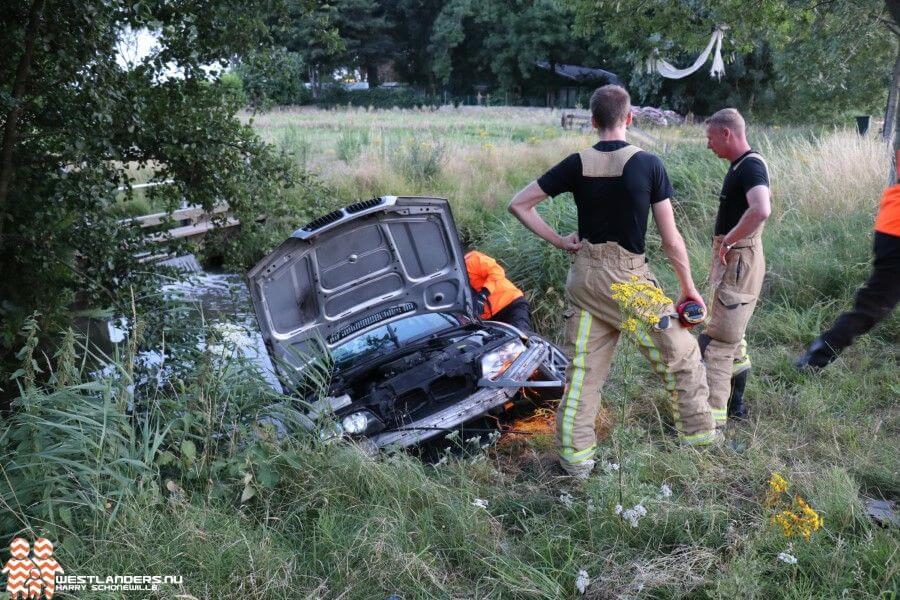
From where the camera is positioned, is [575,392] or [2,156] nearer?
[575,392]

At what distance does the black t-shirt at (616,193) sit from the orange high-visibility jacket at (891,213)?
1.22 meters

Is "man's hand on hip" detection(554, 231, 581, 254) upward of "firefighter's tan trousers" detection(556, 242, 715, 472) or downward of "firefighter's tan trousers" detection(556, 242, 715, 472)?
upward

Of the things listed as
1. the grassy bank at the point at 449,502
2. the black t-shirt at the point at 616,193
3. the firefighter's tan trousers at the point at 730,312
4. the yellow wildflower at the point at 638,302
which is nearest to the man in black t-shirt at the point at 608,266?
the black t-shirt at the point at 616,193

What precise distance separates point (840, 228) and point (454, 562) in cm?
637

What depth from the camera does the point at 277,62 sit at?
18.4 feet

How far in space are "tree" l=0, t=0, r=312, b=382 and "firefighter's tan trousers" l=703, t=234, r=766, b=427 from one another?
3.35m

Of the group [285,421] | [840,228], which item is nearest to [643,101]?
[840,228]

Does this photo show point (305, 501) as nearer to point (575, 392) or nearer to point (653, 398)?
point (575, 392)

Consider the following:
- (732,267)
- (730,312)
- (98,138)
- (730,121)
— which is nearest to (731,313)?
(730,312)

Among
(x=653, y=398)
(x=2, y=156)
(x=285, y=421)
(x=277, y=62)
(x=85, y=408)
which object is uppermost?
(x=277, y=62)

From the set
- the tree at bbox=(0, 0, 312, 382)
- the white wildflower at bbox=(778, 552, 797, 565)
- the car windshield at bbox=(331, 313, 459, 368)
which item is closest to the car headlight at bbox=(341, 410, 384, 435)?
the car windshield at bbox=(331, 313, 459, 368)

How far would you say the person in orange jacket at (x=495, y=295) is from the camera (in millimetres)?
6531

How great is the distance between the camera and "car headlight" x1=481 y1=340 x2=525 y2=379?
4676 millimetres

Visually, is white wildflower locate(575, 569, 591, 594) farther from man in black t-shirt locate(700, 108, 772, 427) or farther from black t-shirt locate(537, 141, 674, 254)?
man in black t-shirt locate(700, 108, 772, 427)
